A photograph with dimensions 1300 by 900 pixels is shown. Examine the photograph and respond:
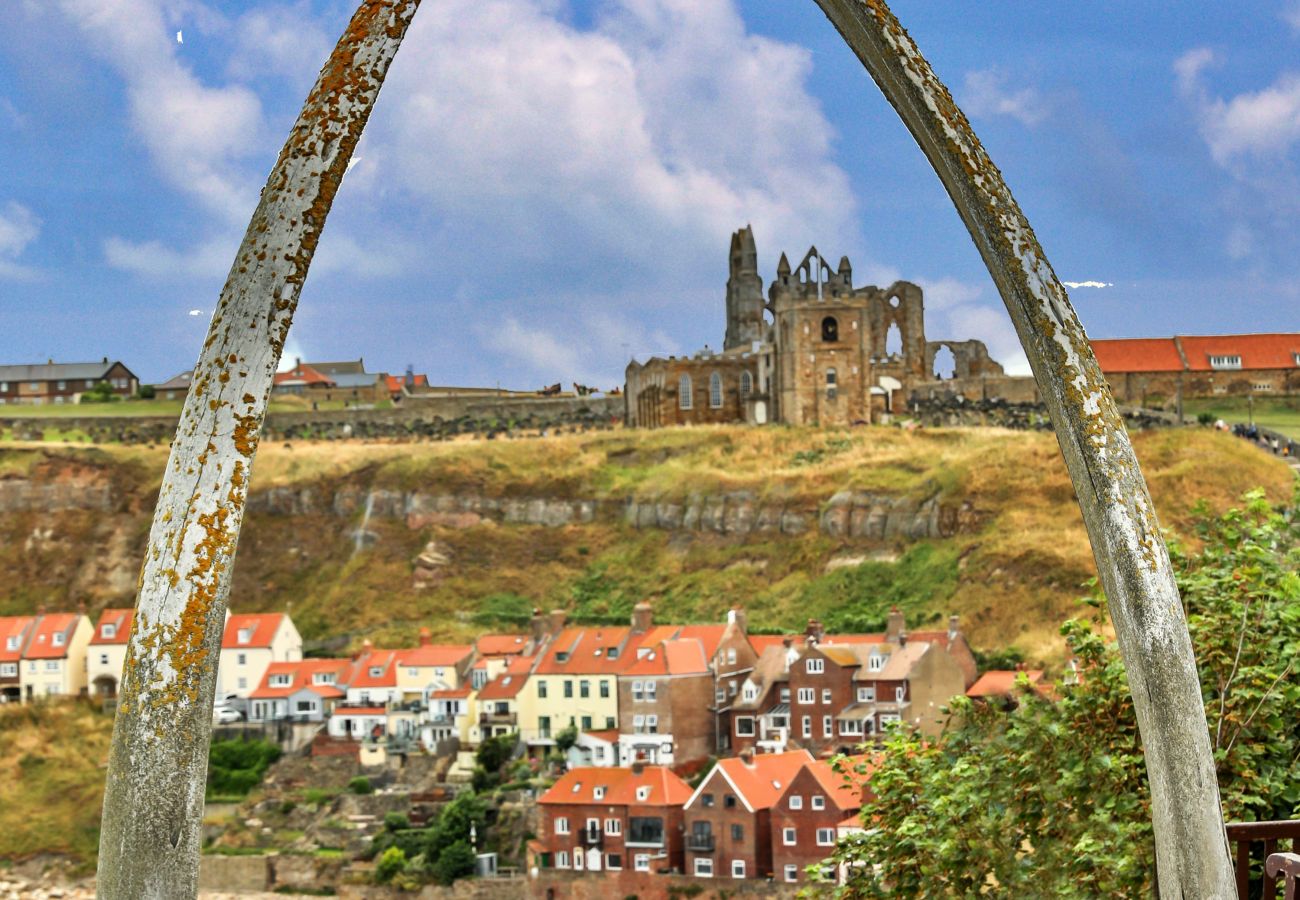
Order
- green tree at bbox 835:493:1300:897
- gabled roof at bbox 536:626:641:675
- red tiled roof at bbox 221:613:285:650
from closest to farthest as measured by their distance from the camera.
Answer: green tree at bbox 835:493:1300:897 → gabled roof at bbox 536:626:641:675 → red tiled roof at bbox 221:613:285:650

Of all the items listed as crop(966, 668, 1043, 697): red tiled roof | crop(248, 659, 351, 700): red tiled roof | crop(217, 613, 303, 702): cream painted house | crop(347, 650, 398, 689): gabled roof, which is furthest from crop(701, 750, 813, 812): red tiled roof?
crop(217, 613, 303, 702): cream painted house

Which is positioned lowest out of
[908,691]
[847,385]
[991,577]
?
[908,691]

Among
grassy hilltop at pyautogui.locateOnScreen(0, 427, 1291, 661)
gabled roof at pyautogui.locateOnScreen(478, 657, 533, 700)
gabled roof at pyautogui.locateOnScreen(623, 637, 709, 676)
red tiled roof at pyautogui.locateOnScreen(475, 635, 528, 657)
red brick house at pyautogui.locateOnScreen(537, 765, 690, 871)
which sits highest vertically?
grassy hilltop at pyautogui.locateOnScreen(0, 427, 1291, 661)

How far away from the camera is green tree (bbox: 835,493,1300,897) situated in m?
8.45

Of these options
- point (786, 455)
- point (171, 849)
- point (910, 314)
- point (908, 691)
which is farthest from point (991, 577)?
point (171, 849)

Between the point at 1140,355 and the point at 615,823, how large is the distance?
5166 centimetres

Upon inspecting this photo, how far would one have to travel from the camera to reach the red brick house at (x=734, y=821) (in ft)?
139

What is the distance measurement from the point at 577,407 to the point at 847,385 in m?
19.6

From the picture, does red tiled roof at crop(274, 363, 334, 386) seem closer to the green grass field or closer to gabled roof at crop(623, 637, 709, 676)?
the green grass field

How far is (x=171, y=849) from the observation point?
13.9 ft

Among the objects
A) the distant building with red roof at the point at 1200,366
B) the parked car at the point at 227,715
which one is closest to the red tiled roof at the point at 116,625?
the parked car at the point at 227,715

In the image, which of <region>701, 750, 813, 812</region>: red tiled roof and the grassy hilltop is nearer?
<region>701, 750, 813, 812</region>: red tiled roof

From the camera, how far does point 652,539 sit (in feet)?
254

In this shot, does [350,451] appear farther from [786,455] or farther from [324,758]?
[324,758]
